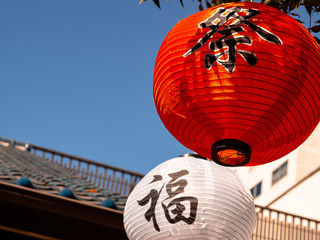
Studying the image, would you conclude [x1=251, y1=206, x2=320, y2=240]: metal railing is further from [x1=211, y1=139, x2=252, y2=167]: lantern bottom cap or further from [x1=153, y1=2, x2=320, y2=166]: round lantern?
[x1=153, y1=2, x2=320, y2=166]: round lantern

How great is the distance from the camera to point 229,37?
8.30 ft

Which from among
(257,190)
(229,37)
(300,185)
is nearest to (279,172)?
(257,190)

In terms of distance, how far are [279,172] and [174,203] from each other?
19.7m

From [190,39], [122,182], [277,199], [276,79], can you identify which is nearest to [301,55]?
[276,79]

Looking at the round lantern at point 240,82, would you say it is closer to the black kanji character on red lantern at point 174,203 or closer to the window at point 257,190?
the black kanji character on red lantern at point 174,203

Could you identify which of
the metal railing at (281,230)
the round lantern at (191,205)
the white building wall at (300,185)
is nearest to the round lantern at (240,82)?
the round lantern at (191,205)

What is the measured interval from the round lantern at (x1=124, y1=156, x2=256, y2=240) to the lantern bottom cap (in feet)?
4.44

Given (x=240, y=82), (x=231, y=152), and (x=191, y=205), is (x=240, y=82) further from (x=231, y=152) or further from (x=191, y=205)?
(x=191, y=205)

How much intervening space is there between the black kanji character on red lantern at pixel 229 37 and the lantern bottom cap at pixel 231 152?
17.1 inches

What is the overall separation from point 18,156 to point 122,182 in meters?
2.08

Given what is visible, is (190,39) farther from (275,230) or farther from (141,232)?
(275,230)

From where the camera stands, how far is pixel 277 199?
73.4 feet

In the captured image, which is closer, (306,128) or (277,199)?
(306,128)

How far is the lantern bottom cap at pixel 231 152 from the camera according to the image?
2692mm
